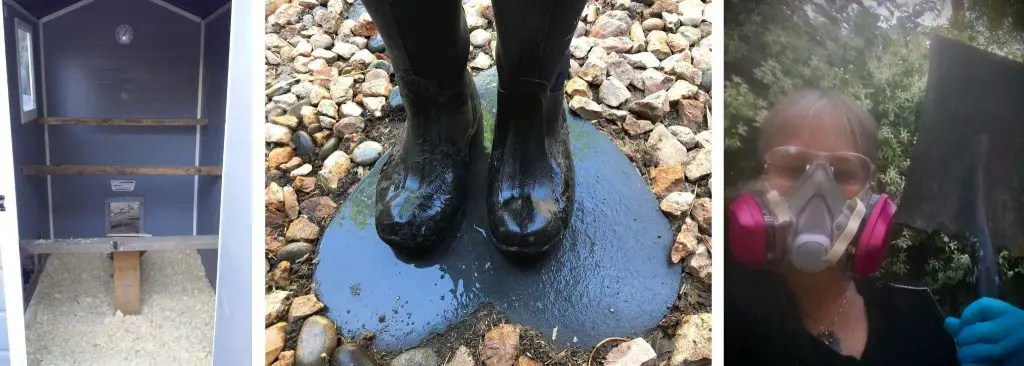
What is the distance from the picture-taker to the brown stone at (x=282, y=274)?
2.98 ft

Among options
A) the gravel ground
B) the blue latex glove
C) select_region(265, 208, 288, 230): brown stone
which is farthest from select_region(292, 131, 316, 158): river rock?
the blue latex glove

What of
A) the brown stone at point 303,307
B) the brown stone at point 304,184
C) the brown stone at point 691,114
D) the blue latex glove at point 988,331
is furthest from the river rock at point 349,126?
the blue latex glove at point 988,331

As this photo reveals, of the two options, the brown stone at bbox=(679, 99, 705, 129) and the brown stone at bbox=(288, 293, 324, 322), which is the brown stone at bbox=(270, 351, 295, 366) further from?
the brown stone at bbox=(679, 99, 705, 129)

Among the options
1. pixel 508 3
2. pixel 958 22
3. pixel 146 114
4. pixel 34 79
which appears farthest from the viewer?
pixel 146 114

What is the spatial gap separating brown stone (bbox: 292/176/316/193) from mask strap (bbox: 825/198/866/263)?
73cm

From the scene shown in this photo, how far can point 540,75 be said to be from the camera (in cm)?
83

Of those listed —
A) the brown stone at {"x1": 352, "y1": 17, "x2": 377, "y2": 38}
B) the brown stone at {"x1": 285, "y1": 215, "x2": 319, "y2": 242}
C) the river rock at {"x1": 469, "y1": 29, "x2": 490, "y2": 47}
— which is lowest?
the brown stone at {"x1": 285, "y1": 215, "x2": 319, "y2": 242}

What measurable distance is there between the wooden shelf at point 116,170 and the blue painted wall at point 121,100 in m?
0.01

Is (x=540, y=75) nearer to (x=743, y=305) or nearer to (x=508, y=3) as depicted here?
(x=508, y=3)

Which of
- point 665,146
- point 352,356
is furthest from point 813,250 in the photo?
point 352,356

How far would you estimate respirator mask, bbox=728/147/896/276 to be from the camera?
0.77 metres

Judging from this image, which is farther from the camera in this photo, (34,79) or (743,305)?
(34,79)

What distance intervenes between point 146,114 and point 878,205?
41.9 inches

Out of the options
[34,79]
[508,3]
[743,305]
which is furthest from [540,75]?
[34,79]
